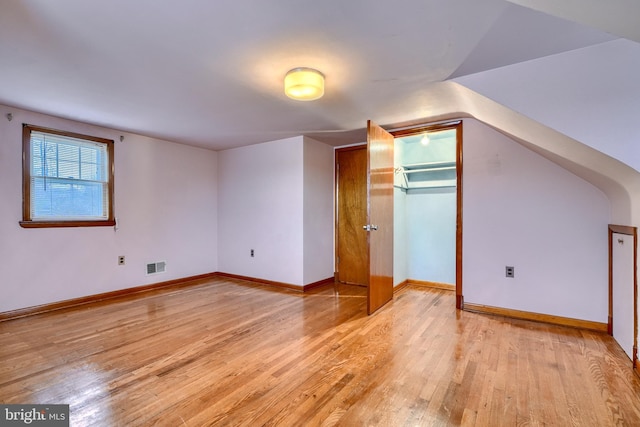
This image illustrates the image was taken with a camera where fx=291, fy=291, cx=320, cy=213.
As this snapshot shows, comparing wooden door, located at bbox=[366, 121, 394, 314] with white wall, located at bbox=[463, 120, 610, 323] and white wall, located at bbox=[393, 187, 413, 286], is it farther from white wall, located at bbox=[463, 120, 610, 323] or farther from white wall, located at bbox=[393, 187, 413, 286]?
white wall, located at bbox=[463, 120, 610, 323]

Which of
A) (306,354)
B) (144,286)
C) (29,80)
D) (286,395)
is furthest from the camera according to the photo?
(144,286)

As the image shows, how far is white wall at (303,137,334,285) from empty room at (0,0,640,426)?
0.03 m

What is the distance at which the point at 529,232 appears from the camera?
282 cm

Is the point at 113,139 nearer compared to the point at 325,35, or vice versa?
the point at 325,35

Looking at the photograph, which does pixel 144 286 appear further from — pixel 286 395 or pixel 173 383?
pixel 286 395

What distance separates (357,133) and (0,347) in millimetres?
4017

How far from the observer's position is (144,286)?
3.99 metres

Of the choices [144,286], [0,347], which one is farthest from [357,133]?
[0,347]

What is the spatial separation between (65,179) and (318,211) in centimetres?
306

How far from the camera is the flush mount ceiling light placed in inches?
81.8

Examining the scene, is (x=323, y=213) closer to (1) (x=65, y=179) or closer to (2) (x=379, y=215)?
(2) (x=379, y=215)
